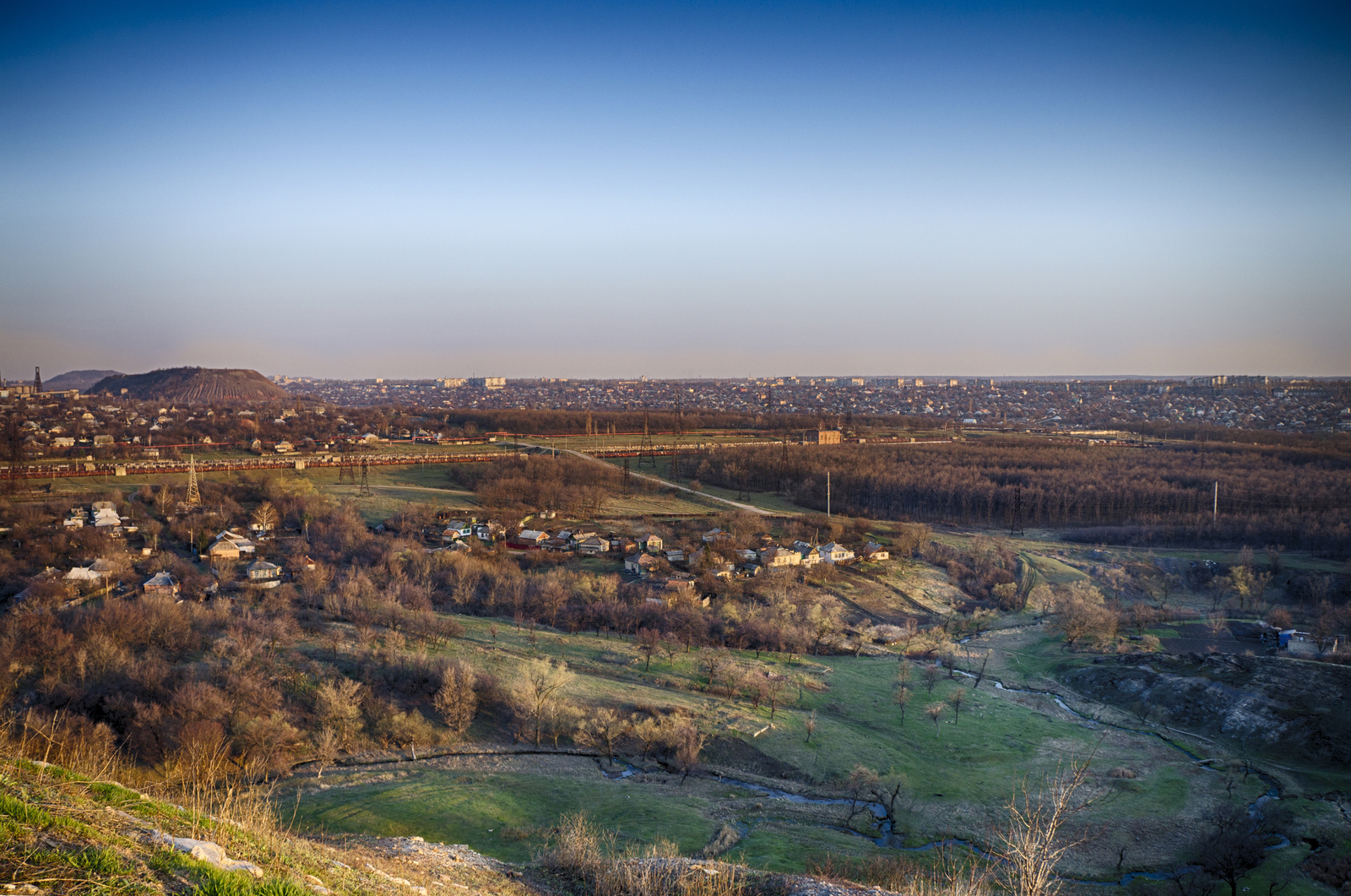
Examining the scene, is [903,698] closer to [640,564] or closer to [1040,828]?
[1040,828]

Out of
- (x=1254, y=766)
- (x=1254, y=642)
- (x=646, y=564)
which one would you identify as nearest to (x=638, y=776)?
(x=1254, y=766)

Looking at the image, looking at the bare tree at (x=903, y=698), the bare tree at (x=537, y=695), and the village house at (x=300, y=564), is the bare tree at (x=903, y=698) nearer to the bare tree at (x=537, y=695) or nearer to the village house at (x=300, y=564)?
the bare tree at (x=537, y=695)

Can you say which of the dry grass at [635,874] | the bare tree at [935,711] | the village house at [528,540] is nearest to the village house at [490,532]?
the village house at [528,540]

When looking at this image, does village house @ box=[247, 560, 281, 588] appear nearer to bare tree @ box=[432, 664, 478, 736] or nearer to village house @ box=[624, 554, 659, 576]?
bare tree @ box=[432, 664, 478, 736]

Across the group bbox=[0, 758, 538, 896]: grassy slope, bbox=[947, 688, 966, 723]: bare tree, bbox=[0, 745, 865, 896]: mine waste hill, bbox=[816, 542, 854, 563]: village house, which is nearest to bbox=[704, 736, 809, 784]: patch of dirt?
bbox=[947, 688, 966, 723]: bare tree

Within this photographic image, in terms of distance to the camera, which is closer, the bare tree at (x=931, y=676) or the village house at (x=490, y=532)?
the bare tree at (x=931, y=676)

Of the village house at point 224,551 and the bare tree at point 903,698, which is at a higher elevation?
the village house at point 224,551
